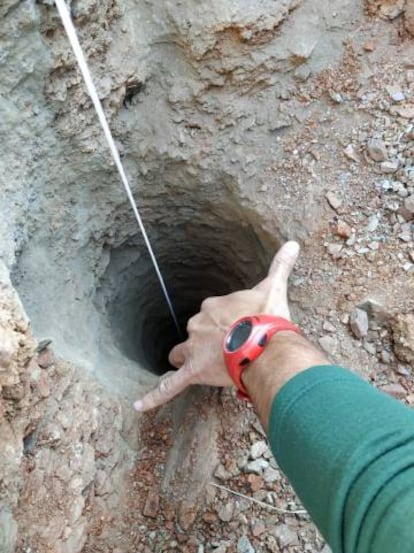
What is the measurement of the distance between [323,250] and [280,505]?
0.92m

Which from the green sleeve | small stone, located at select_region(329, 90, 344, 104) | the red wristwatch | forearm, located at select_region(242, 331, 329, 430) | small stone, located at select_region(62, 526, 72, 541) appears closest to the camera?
the green sleeve

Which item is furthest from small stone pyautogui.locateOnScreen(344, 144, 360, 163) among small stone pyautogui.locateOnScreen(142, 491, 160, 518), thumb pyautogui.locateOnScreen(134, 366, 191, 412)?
small stone pyautogui.locateOnScreen(142, 491, 160, 518)

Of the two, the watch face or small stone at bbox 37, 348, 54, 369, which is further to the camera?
small stone at bbox 37, 348, 54, 369

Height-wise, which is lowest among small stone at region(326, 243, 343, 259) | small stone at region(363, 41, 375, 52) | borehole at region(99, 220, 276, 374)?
borehole at region(99, 220, 276, 374)

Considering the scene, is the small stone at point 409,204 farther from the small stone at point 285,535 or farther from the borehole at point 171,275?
the small stone at point 285,535

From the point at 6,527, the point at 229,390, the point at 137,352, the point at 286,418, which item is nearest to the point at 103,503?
the point at 6,527

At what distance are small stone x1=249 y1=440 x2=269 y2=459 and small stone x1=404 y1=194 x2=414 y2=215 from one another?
0.97 metres

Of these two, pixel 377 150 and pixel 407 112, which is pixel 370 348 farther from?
pixel 407 112

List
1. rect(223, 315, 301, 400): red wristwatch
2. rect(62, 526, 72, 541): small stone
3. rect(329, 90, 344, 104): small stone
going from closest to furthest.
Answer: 1. rect(223, 315, 301, 400): red wristwatch
2. rect(62, 526, 72, 541): small stone
3. rect(329, 90, 344, 104): small stone

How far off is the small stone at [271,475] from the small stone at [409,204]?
1.02 m

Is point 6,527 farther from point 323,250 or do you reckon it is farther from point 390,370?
point 323,250

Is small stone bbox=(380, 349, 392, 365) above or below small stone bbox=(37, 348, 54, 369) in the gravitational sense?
below

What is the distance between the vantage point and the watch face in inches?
50.9

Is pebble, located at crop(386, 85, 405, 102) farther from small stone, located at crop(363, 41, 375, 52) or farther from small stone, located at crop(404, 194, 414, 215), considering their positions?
small stone, located at crop(404, 194, 414, 215)
